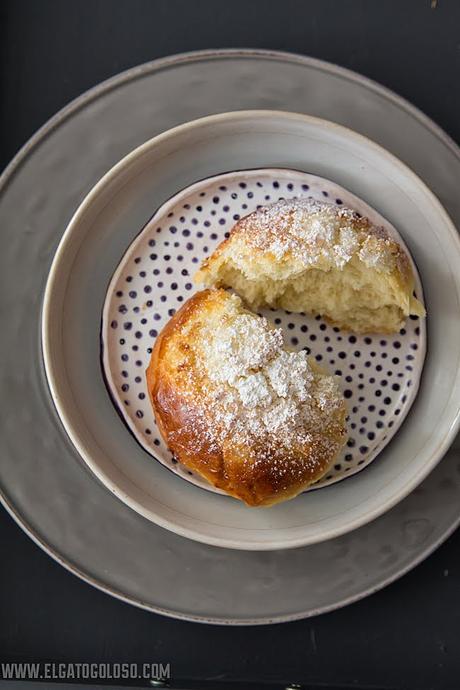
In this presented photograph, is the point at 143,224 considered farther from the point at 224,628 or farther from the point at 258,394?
the point at 224,628

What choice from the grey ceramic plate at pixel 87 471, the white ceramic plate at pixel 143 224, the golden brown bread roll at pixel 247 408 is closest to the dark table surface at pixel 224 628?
the grey ceramic plate at pixel 87 471

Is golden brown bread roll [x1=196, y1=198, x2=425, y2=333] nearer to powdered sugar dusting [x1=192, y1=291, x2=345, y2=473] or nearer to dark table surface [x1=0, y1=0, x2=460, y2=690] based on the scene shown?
powdered sugar dusting [x1=192, y1=291, x2=345, y2=473]

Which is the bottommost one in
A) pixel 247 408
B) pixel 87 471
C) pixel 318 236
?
pixel 87 471

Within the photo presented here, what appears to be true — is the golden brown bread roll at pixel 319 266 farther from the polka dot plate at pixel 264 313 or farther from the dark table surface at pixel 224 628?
the dark table surface at pixel 224 628

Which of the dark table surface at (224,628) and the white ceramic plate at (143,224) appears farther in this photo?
the dark table surface at (224,628)

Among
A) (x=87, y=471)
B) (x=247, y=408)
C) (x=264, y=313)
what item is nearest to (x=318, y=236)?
(x=264, y=313)
